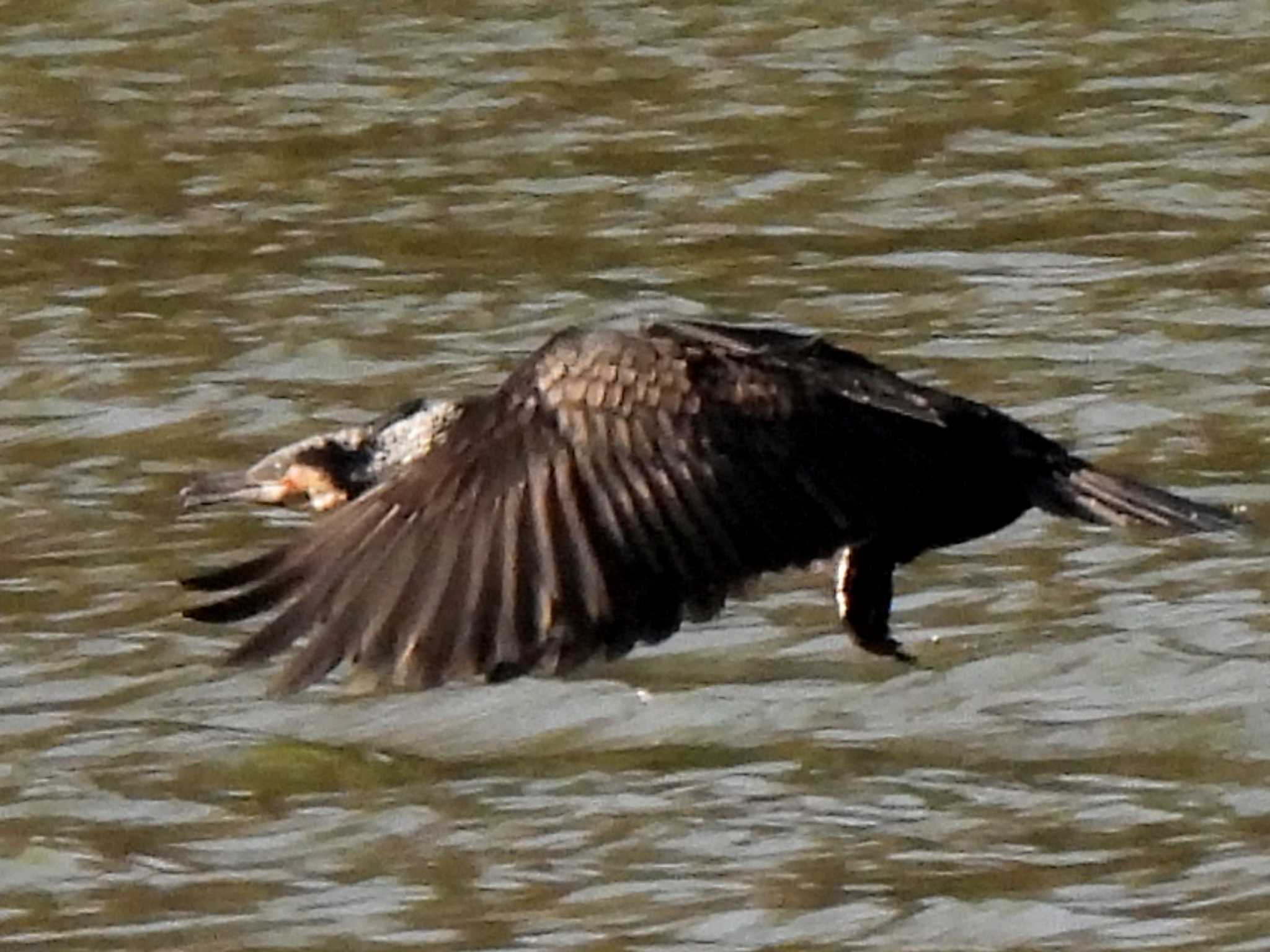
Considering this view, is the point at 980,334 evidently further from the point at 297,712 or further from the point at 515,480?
the point at 515,480

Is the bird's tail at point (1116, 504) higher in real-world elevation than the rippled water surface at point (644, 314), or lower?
higher

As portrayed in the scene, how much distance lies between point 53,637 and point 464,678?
297 centimetres

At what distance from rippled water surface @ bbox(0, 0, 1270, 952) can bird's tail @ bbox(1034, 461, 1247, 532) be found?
70 centimetres

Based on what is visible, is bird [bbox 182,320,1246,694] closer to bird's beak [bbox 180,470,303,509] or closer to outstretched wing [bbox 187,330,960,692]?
outstretched wing [bbox 187,330,960,692]

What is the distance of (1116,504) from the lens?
725 cm

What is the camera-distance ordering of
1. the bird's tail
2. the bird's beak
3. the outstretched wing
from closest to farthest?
the outstretched wing < the bird's tail < the bird's beak

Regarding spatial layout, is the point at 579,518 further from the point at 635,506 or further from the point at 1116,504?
the point at 1116,504

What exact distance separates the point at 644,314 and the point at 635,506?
3.72 metres

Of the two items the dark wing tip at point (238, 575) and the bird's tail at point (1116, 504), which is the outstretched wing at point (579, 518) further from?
the bird's tail at point (1116, 504)

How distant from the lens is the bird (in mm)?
6418

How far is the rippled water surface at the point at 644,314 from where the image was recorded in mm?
7812

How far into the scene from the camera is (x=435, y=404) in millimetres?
7422

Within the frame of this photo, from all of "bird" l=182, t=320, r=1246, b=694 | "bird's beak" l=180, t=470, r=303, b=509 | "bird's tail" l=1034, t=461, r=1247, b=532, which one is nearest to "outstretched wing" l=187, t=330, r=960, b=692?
"bird" l=182, t=320, r=1246, b=694

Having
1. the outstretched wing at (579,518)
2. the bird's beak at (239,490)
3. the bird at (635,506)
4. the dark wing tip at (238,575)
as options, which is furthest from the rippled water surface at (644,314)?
the dark wing tip at (238,575)
